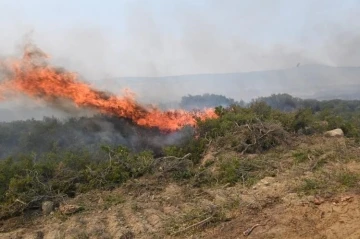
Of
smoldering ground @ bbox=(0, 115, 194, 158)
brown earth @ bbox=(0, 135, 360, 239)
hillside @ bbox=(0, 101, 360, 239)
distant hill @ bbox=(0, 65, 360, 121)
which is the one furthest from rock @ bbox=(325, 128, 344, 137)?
distant hill @ bbox=(0, 65, 360, 121)

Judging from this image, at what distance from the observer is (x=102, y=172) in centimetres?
911

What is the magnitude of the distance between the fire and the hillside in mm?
2692

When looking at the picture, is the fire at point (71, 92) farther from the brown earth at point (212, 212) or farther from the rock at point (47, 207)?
the rock at point (47, 207)

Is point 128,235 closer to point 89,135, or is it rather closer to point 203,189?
point 203,189

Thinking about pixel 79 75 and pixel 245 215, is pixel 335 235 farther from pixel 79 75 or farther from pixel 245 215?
pixel 79 75

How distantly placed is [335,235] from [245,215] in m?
1.48

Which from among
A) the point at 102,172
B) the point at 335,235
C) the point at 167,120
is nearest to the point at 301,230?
the point at 335,235

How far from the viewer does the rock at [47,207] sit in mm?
7809

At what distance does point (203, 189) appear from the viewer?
8008 mm

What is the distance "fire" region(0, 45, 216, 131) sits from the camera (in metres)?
13.9

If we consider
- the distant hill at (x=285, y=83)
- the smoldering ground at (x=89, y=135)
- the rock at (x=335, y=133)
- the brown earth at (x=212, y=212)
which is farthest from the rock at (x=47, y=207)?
the distant hill at (x=285, y=83)

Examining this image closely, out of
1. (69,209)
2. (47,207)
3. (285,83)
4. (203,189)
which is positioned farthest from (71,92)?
(285,83)

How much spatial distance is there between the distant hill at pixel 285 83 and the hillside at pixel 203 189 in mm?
42146

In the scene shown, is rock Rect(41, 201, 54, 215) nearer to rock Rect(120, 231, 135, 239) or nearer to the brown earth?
the brown earth
